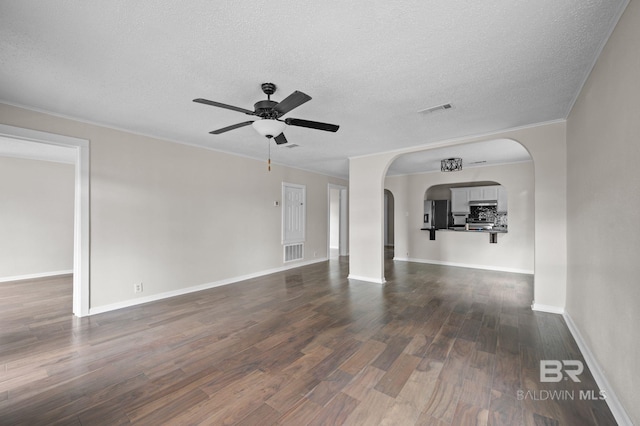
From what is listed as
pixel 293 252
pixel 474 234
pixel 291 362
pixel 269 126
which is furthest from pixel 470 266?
pixel 269 126

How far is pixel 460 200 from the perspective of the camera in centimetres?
761

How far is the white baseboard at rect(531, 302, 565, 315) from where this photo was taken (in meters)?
3.54

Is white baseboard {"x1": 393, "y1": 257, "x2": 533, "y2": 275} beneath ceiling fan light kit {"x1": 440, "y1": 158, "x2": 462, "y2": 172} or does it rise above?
beneath

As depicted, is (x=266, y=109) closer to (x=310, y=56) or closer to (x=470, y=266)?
(x=310, y=56)

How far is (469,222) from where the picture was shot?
7684 millimetres

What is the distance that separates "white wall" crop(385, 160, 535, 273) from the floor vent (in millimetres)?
3036

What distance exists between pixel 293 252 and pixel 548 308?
4965 mm

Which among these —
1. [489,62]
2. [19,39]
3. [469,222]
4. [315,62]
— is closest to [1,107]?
[19,39]

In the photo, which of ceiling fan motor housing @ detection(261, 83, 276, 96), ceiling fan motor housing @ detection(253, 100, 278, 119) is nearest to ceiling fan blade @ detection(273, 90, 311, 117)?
ceiling fan motor housing @ detection(253, 100, 278, 119)

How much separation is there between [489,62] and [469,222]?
6.39 metres

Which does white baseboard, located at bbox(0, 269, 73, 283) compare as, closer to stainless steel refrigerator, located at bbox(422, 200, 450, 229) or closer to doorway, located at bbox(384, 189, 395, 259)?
stainless steel refrigerator, located at bbox(422, 200, 450, 229)

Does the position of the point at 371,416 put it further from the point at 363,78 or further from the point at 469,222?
the point at 469,222

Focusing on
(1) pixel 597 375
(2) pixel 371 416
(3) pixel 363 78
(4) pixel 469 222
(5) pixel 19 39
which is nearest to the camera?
(2) pixel 371 416

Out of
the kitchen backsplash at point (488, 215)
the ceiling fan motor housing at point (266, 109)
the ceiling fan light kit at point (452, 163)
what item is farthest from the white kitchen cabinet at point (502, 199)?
the ceiling fan motor housing at point (266, 109)
